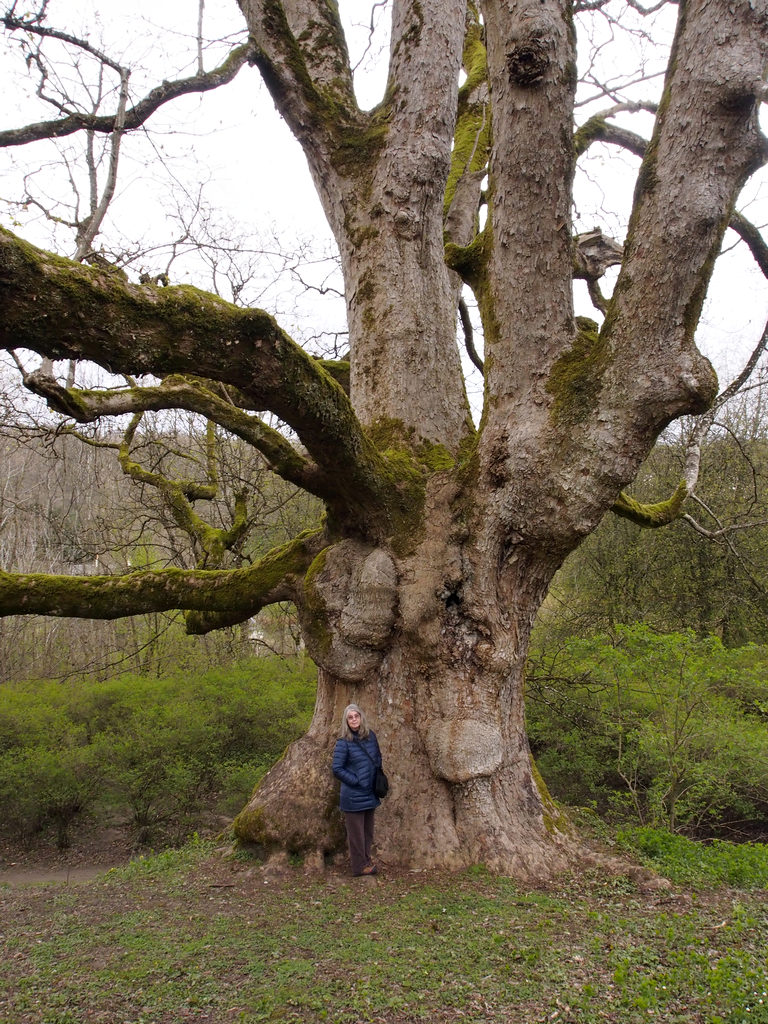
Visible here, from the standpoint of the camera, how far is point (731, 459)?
39.9 ft

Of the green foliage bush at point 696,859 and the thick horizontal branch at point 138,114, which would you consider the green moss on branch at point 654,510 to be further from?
the thick horizontal branch at point 138,114

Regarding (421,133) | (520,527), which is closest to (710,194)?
(520,527)

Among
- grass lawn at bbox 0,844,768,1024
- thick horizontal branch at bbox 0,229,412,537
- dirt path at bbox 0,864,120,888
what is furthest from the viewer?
dirt path at bbox 0,864,120,888

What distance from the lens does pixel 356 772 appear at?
503 centimetres

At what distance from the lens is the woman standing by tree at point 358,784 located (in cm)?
496

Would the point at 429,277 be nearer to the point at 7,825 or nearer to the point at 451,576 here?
the point at 451,576

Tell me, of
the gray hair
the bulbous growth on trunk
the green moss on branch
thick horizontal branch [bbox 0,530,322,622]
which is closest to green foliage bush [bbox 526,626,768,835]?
the green moss on branch

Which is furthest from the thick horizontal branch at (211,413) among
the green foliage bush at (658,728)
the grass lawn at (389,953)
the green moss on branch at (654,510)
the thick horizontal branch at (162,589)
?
the green foliage bush at (658,728)

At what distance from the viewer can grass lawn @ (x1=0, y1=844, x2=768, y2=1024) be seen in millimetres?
2986

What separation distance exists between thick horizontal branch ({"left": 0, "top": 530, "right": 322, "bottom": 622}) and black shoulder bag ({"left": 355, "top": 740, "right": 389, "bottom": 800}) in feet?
4.77

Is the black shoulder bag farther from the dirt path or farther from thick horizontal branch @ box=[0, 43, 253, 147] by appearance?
thick horizontal branch @ box=[0, 43, 253, 147]

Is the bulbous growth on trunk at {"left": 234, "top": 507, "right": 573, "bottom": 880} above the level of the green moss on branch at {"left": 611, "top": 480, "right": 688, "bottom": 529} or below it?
below

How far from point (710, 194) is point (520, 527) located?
2.34m

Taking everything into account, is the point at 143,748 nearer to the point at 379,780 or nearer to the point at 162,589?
the point at 162,589
